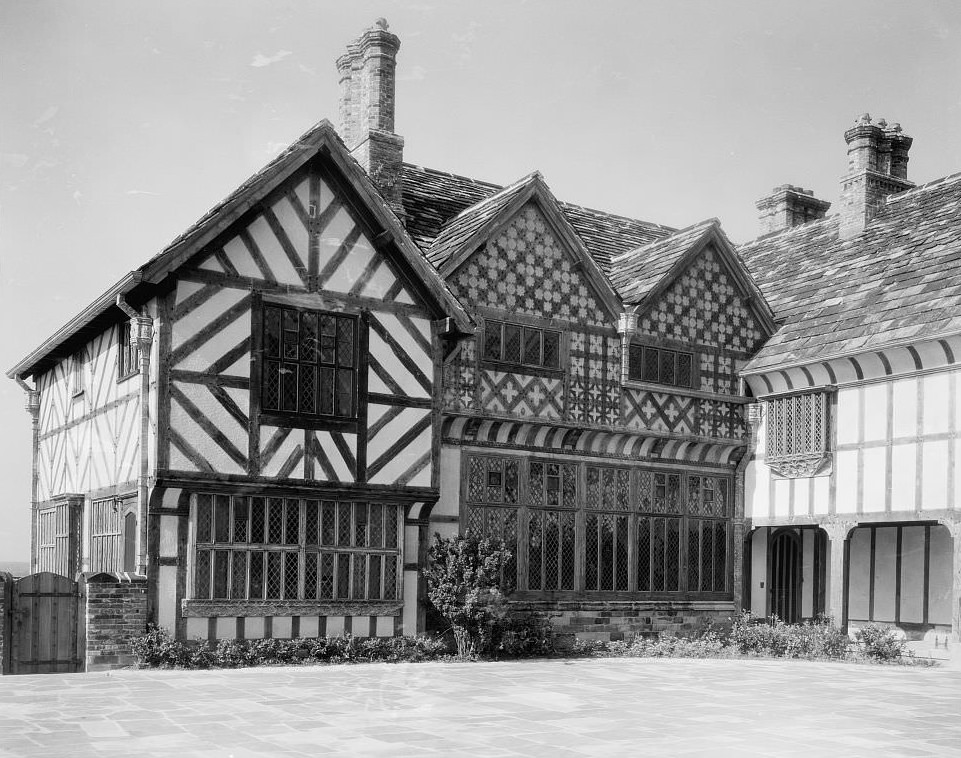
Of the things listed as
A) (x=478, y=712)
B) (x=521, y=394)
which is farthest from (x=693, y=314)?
(x=478, y=712)

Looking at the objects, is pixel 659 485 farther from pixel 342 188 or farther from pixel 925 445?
pixel 342 188

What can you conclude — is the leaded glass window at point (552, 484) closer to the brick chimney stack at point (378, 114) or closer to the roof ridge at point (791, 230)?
the brick chimney stack at point (378, 114)

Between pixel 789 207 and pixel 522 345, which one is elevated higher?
pixel 789 207

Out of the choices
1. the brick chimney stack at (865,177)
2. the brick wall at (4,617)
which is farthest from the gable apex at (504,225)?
the brick wall at (4,617)

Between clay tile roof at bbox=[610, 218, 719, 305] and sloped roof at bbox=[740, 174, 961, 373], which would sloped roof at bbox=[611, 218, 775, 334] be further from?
sloped roof at bbox=[740, 174, 961, 373]

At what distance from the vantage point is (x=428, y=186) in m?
22.5

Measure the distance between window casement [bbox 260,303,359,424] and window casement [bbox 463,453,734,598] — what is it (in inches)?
114

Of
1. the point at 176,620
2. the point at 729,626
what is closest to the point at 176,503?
the point at 176,620

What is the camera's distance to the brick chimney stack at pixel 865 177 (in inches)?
981

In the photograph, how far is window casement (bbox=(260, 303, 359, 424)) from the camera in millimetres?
16734

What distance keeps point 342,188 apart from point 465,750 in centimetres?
1003

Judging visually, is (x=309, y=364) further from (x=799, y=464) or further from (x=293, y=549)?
(x=799, y=464)

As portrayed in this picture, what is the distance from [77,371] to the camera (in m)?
19.9

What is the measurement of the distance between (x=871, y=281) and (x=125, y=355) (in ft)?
42.2
